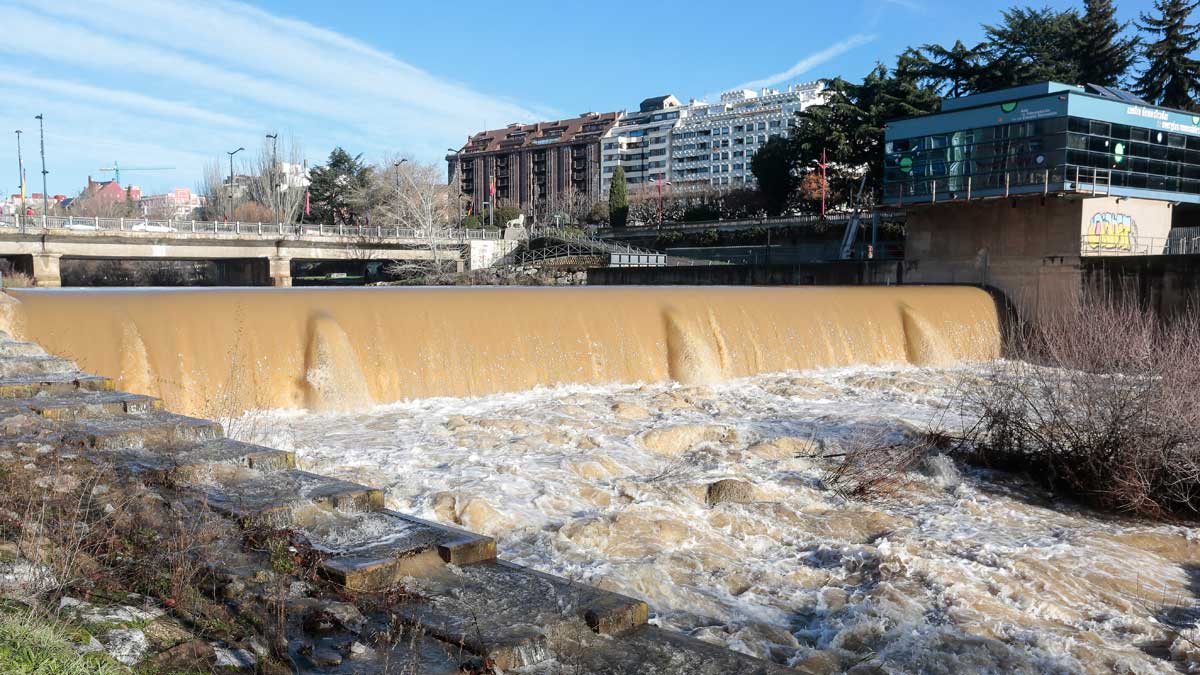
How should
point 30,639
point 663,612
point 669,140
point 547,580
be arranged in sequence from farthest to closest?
point 669,140, point 663,612, point 547,580, point 30,639

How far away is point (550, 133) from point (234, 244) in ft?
336

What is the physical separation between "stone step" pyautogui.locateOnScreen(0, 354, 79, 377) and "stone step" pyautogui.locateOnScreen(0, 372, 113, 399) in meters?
0.28

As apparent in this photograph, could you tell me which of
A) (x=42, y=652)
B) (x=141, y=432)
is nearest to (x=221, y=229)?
(x=141, y=432)

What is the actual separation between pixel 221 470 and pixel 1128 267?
24591 mm

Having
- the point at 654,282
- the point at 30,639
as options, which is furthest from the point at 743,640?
the point at 654,282

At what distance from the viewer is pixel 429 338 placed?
1623 cm

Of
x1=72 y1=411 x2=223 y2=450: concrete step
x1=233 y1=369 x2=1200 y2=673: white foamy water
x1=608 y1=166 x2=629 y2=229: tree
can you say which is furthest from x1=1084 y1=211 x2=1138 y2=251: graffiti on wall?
x1=608 y1=166 x2=629 y2=229: tree

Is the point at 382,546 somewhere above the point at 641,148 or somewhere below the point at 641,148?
below

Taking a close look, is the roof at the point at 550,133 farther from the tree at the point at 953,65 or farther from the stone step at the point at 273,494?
the stone step at the point at 273,494

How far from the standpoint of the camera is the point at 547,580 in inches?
206

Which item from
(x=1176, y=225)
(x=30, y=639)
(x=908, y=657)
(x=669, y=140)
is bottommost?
(x=908, y=657)

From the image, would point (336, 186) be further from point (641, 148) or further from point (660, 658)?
point (660, 658)

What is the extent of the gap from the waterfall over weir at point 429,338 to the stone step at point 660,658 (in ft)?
30.9

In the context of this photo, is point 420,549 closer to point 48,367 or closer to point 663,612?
point 663,612
